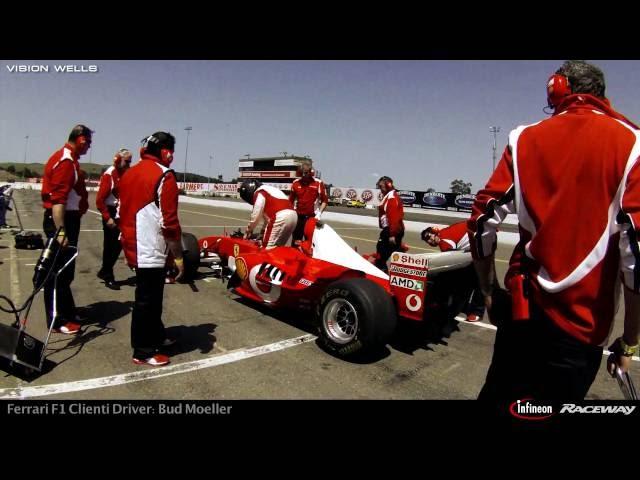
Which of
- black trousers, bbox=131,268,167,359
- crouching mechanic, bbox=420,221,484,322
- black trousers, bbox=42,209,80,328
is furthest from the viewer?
crouching mechanic, bbox=420,221,484,322

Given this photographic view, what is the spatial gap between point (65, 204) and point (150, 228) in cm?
Result: 123

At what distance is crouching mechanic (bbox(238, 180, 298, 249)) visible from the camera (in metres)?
5.55

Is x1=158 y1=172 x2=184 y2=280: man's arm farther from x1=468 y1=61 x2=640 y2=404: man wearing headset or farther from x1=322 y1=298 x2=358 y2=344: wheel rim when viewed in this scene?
x1=468 y1=61 x2=640 y2=404: man wearing headset

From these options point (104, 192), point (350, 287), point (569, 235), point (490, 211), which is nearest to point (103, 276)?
point (104, 192)

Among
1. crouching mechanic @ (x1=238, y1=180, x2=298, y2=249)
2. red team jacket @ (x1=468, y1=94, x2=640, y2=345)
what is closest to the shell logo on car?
crouching mechanic @ (x1=238, y1=180, x2=298, y2=249)

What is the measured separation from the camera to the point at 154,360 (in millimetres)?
3277

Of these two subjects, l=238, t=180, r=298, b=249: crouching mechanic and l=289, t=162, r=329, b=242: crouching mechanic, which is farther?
l=289, t=162, r=329, b=242: crouching mechanic

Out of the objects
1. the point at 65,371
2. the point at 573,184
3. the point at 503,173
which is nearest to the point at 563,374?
the point at 573,184

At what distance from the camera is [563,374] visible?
147 centimetres

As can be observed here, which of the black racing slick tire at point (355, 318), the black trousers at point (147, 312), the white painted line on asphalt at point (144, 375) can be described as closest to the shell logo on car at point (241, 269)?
the white painted line on asphalt at point (144, 375)

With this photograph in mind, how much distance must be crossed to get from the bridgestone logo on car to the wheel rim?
1.64 feet

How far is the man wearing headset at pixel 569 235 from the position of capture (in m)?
1.40

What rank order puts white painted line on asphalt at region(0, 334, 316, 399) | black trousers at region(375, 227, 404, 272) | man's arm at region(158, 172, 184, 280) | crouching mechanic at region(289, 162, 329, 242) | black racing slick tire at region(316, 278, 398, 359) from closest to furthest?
Result: white painted line on asphalt at region(0, 334, 316, 399) < man's arm at region(158, 172, 184, 280) < black racing slick tire at region(316, 278, 398, 359) < black trousers at region(375, 227, 404, 272) < crouching mechanic at region(289, 162, 329, 242)
